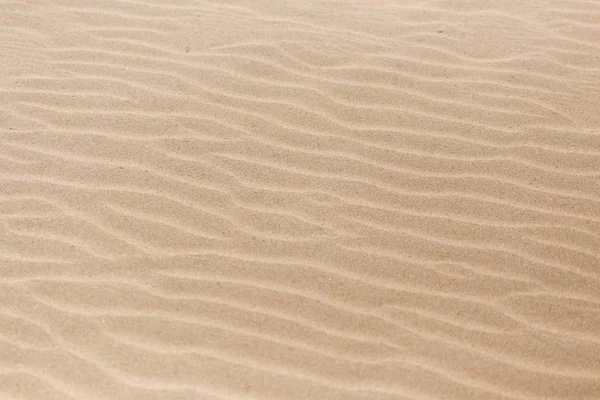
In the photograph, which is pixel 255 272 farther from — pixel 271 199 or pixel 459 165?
pixel 459 165

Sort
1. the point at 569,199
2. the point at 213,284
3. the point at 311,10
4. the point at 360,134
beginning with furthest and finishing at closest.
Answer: the point at 311,10, the point at 360,134, the point at 569,199, the point at 213,284

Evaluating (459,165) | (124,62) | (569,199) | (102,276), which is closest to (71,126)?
(124,62)

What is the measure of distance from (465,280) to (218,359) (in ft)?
3.83

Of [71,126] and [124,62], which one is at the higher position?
A: [124,62]

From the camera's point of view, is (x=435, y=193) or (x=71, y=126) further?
(x=71, y=126)

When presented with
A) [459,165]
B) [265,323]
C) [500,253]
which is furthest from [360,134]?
[265,323]

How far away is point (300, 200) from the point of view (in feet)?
12.7

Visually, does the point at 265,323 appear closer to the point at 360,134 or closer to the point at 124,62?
the point at 360,134

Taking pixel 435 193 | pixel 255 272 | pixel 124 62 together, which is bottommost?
pixel 255 272

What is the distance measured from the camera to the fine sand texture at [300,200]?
3156 millimetres

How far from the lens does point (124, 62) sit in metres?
4.87

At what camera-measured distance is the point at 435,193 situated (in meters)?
3.90

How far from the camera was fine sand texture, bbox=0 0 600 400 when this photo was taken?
316 cm

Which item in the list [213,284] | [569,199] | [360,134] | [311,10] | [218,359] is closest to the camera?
[218,359]
